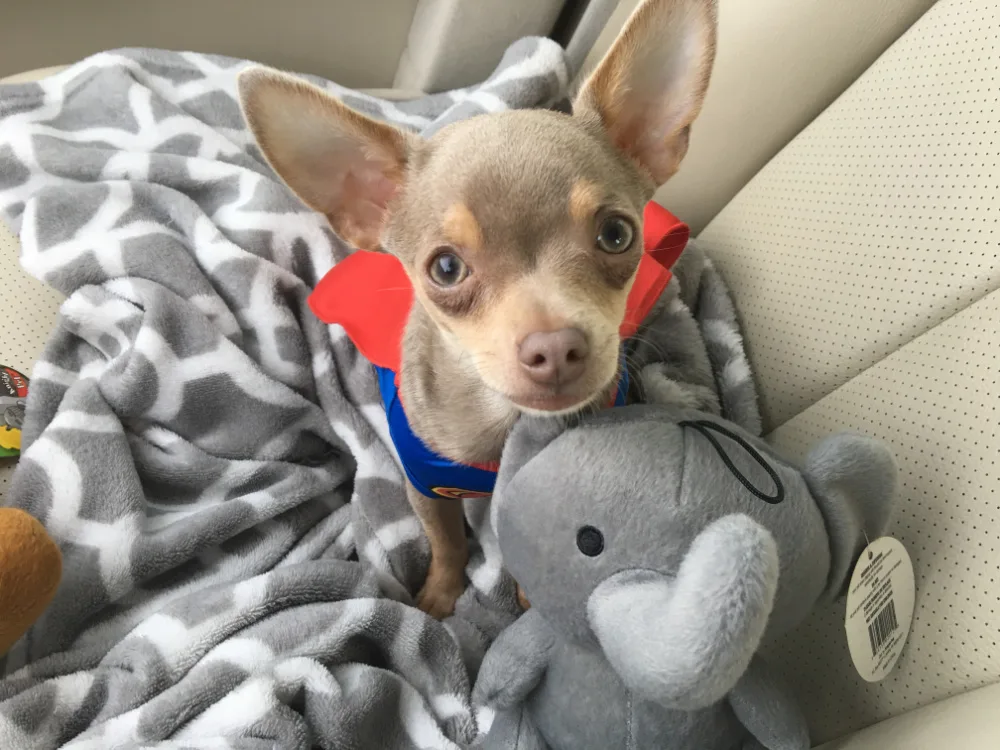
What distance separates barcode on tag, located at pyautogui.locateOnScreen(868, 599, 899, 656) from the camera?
1014 mm

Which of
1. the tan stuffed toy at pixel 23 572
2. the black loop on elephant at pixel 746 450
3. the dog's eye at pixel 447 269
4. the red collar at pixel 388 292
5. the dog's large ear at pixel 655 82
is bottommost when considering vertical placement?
the tan stuffed toy at pixel 23 572

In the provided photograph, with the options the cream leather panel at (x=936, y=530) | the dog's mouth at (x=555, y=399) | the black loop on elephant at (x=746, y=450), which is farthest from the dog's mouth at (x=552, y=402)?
the cream leather panel at (x=936, y=530)

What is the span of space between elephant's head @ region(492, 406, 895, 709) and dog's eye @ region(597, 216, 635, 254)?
10.4 inches

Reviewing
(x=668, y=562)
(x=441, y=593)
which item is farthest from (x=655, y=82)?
(x=441, y=593)

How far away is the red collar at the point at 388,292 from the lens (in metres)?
1.50

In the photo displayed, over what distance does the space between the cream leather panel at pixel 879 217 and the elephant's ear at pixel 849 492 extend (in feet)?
1.38

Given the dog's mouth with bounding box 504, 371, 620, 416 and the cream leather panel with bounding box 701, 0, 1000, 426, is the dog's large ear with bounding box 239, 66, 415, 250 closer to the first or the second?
the dog's mouth with bounding box 504, 371, 620, 416

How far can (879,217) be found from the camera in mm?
1409

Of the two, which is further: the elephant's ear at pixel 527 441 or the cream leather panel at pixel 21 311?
the cream leather panel at pixel 21 311

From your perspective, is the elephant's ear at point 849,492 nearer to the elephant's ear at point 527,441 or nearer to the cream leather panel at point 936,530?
the cream leather panel at point 936,530

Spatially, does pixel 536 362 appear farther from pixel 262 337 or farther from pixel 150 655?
pixel 262 337

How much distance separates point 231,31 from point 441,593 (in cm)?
191

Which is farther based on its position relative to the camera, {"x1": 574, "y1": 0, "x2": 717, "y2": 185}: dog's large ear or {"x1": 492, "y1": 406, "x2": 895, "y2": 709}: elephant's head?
{"x1": 574, "y1": 0, "x2": 717, "y2": 185}: dog's large ear

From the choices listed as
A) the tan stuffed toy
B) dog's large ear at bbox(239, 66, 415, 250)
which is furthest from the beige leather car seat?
the tan stuffed toy
